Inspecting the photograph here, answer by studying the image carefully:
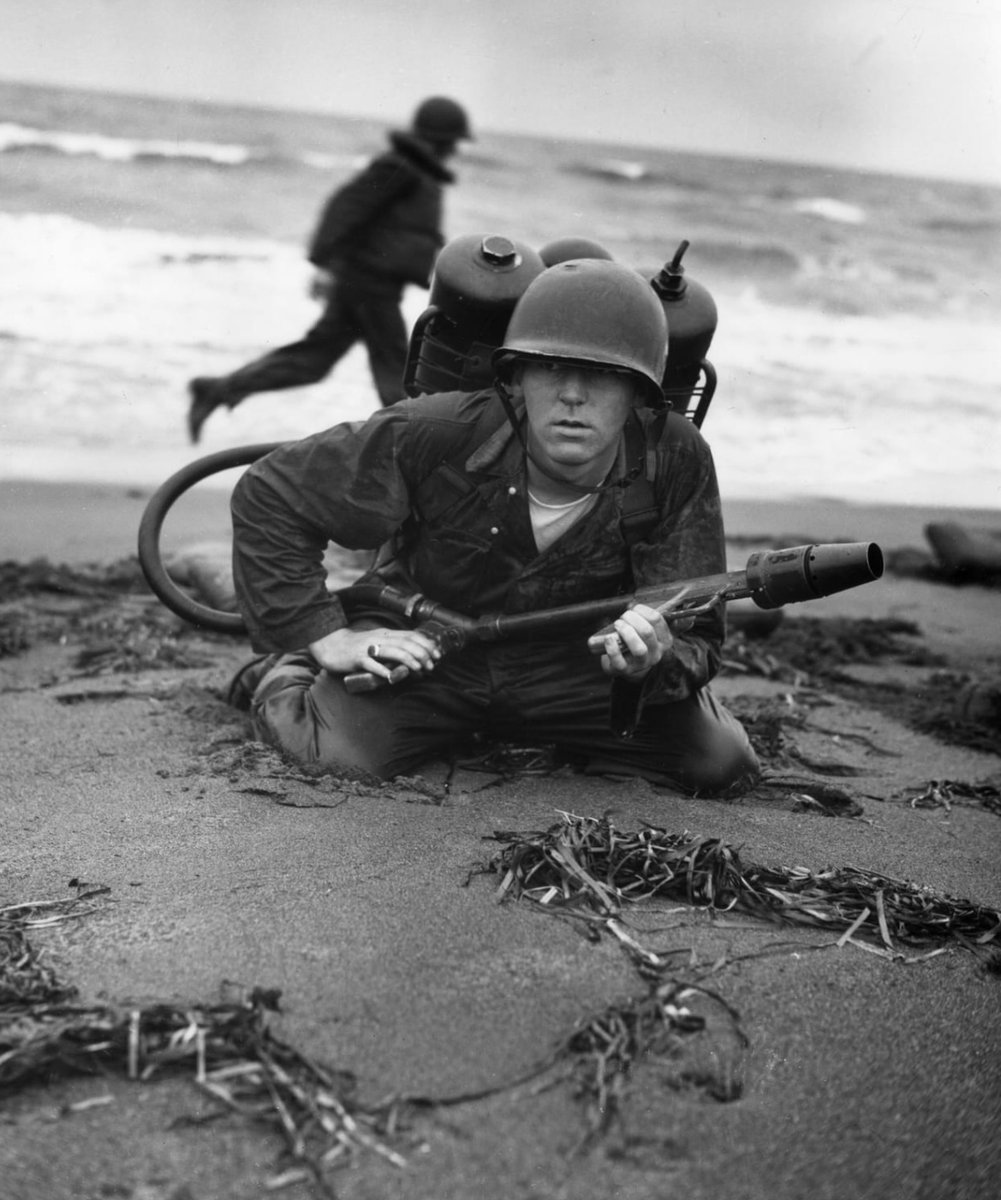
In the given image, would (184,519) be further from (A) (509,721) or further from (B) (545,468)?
(B) (545,468)

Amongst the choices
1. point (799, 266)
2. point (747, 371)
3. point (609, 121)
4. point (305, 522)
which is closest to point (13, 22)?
point (799, 266)

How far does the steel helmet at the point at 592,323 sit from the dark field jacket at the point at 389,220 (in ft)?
10.4

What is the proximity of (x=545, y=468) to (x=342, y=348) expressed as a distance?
3.65m

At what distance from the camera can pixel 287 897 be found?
102 inches

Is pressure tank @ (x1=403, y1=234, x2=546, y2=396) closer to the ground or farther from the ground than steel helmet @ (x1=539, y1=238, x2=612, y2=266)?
closer to the ground

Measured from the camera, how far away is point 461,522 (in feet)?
11.1

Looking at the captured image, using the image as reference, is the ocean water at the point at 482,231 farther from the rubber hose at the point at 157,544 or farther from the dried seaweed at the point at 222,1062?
the dried seaweed at the point at 222,1062

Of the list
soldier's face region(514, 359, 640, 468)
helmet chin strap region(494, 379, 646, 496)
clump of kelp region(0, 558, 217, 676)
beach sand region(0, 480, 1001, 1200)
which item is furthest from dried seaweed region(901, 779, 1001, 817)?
clump of kelp region(0, 558, 217, 676)

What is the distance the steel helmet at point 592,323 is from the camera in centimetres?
313

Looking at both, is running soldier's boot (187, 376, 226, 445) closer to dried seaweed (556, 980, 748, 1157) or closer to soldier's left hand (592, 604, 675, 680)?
soldier's left hand (592, 604, 675, 680)

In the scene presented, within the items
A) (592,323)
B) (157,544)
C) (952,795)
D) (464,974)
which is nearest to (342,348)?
(157,544)

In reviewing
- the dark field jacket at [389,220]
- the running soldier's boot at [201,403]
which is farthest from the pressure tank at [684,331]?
the running soldier's boot at [201,403]

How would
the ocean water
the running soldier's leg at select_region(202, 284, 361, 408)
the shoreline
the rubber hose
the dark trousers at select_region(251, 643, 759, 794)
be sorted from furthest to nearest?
the ocean water
the running soldier's leg at select_region(202, 284, 361, 408)
the shoreline
the rubber hose
the dark trousers at select_region(251, 643, 759, 794)

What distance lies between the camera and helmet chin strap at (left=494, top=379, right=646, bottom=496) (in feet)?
10.8
